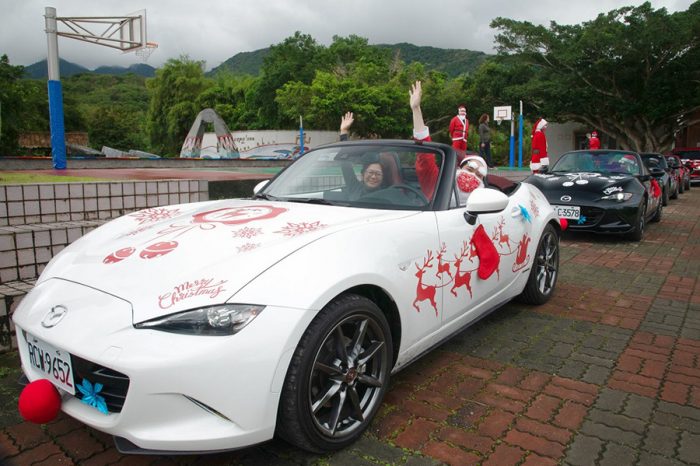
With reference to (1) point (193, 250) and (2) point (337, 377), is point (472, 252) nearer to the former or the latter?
(2) point (337, 377)

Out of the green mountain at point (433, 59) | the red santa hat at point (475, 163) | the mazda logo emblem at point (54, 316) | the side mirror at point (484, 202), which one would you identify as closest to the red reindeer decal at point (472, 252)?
the side mirror at point (484, 202)

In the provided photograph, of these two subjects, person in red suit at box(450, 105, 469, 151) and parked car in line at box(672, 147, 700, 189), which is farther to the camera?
parked car in line at box(672, 147, 700, 189)

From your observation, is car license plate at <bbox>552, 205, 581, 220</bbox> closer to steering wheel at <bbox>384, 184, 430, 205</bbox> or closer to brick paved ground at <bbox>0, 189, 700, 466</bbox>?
brick paved ground at <bbox>0, 189, 700, 466</bbox>

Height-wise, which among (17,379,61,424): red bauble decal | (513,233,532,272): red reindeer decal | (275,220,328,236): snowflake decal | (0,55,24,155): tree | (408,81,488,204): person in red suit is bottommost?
(17,379,61,424): red bauble decal

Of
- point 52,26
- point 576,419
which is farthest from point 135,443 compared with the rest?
Answer: point 52,26

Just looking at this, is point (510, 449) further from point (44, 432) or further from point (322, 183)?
point (44, 432)

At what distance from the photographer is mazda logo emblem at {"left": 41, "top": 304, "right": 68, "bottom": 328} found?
2005 millimetres

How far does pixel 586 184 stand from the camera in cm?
750

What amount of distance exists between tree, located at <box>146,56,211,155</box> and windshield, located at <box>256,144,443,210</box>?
2328 inches

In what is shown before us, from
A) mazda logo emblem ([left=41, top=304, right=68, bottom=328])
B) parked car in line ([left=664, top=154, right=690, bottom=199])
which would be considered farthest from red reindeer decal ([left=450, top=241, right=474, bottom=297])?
parked car in line ([left=664, top=154, right=690, bottom=199])

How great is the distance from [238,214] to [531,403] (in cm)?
186

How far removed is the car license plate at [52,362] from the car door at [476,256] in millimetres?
1767

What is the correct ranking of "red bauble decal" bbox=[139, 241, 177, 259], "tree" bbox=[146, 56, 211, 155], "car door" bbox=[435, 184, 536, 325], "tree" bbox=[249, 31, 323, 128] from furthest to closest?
"tree" bbox=[146, 56, 211, 155] → "tree" bbox=[249, 31, 323, 128] → "car door" bbox=[435, 184, 536, 325] → "red bauble decal" bbox=[139, 241, 177, 259]

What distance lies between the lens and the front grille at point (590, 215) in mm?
7277
